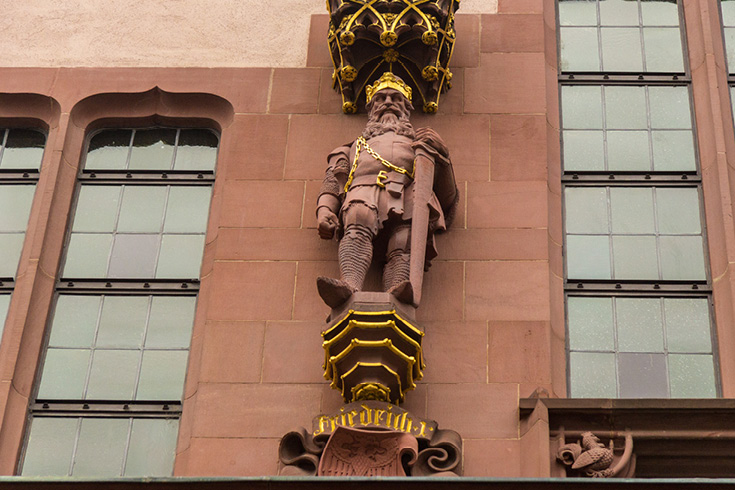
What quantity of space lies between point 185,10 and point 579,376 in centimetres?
540

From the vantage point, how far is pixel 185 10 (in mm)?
16062

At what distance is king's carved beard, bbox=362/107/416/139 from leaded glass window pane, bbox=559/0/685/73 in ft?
7.28

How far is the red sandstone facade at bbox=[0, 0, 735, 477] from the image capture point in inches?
500

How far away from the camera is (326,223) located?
13.2 meters

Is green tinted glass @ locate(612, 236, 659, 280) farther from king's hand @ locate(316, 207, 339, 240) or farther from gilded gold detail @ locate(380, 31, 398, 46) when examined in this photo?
gilded gold detail @ locate(380, 31, 398, 46)

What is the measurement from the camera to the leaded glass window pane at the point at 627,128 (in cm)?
1477

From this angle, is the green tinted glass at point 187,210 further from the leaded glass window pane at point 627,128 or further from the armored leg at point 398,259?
the leaded glass window pane at point 627,128

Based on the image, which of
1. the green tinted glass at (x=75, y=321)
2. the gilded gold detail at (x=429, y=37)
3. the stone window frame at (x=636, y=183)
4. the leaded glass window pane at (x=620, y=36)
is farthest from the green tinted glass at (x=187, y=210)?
the leaded glass window pane at (x=620, y=36)

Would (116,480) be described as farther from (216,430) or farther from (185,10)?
(185,10)

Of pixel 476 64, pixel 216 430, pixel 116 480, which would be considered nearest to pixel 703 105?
pixel 476 64

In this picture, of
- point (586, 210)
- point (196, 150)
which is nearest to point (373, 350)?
point (586, 210)

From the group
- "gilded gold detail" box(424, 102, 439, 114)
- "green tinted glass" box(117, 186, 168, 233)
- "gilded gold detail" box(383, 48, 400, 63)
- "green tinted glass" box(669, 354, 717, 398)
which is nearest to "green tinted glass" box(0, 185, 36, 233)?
"green tinted glass" box(117, 186, 168, 233)

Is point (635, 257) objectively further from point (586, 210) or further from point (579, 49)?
point (579, 49)

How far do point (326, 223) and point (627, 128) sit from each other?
3278 mm
